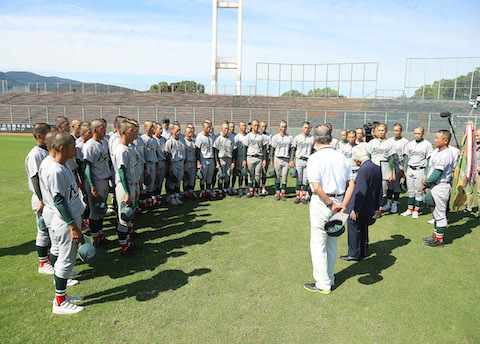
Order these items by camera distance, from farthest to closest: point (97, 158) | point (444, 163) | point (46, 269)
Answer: point (444, 163), point (97, 158), point (46, 269)

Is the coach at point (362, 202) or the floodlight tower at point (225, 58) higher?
the floodlight tower at point (225, 58)

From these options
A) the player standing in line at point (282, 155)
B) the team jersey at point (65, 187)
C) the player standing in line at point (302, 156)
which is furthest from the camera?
the player standing in line at point (282, 155)

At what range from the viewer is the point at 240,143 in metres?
10.0

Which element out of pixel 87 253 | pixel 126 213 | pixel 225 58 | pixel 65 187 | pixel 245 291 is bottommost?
pixel 245 291

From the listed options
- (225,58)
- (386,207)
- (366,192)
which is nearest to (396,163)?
(386,207)

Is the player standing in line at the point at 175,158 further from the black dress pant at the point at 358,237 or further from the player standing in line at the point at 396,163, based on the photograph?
the player standing in line at the point at 396,163

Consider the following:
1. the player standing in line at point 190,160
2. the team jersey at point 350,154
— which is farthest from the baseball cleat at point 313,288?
the player standing in line at point 190,160

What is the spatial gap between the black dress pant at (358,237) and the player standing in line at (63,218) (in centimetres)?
452

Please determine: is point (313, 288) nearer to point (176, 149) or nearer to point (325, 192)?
point (325, 192)

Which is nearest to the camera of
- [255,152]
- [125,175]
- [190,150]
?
[125,175]

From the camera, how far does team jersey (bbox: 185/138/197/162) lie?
9.27 m

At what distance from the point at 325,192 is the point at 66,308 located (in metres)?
3.84

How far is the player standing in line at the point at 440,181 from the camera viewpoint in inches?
249

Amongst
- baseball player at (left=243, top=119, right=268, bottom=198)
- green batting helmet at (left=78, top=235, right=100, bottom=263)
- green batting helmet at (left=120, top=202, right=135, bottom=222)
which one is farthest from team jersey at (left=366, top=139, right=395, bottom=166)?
green batting helmet at (left=78, top=235, right=100, bottom=263)
